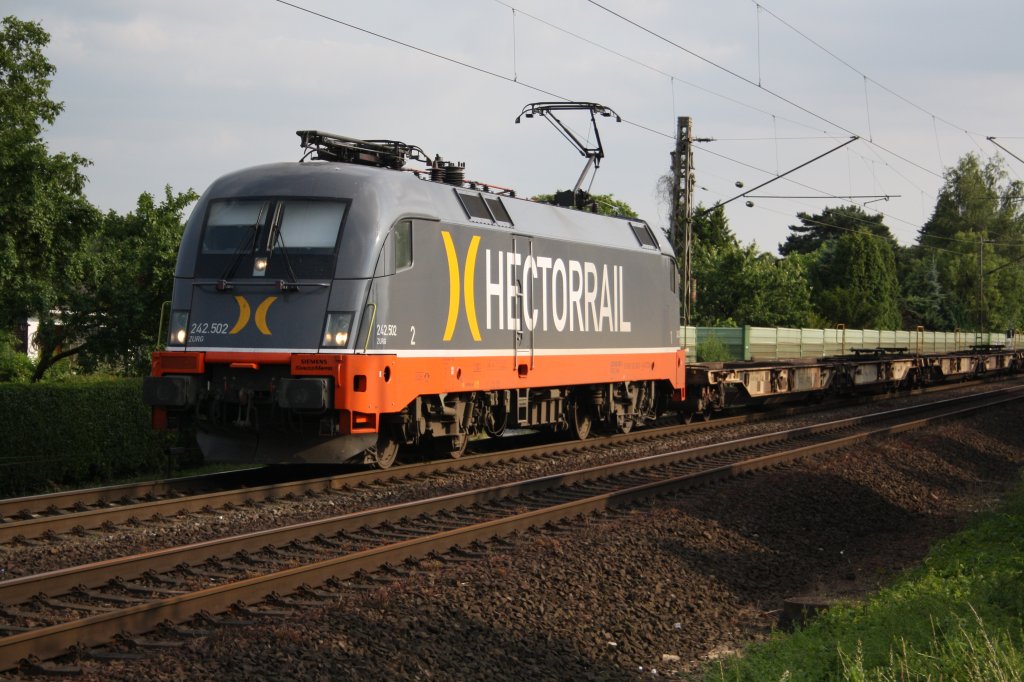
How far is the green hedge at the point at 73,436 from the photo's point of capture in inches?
548

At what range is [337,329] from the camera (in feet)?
39.4

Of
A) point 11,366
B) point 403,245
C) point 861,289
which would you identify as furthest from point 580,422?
point 861,289

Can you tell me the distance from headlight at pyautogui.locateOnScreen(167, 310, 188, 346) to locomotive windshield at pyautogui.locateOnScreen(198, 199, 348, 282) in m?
0.56

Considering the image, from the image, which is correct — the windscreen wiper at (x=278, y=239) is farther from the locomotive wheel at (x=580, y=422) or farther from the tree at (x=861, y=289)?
the tree at (x=861, y=289)

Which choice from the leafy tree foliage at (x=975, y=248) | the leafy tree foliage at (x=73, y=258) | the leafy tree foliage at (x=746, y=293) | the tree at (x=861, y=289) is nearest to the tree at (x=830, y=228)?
the leafy tree foliage at (x=975, y=248)

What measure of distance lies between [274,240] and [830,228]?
9732 cm

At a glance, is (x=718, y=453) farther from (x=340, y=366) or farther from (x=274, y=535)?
(x=274, y=535)

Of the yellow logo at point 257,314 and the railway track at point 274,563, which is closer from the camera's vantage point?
the railway track at point 274,563

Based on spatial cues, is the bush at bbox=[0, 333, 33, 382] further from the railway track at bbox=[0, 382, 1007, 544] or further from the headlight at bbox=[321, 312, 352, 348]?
the headlight at bbox=[321, 312, 352, 348]

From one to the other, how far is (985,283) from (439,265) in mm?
69857

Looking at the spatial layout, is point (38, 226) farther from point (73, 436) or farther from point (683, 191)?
point (683, 191)

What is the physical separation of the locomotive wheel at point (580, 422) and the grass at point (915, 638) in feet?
30.5

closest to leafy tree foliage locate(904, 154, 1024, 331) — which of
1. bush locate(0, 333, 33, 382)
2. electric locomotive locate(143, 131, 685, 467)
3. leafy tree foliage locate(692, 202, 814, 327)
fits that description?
leafy tree foliage locate(692, 202, 814, 327)

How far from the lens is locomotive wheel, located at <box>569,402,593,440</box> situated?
59.0 ft
